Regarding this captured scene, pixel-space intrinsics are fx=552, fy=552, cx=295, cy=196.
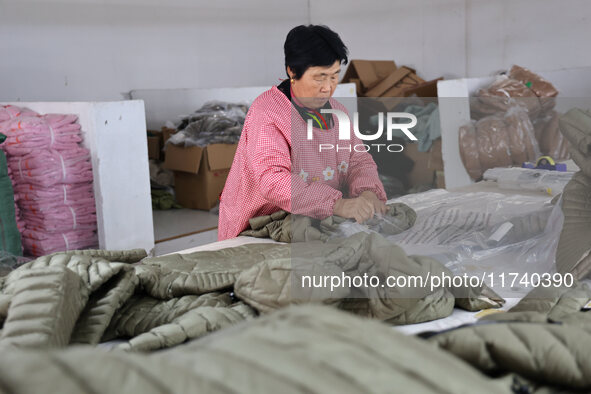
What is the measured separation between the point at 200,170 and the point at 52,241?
1720 mm

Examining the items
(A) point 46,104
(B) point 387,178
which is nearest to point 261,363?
(B) point 387,178

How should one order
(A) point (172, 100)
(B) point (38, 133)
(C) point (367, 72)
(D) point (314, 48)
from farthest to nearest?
(C) point (367, 72) → (A) point (172, 100) → (B) point (38, 133) → (D) point (314, 48)

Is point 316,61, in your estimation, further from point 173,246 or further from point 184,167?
point 184,167

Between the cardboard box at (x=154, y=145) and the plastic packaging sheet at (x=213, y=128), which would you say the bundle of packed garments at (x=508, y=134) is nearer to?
the plastic packaging sheet at (x=213, y=128)

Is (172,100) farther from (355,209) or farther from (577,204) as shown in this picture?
(577,204)

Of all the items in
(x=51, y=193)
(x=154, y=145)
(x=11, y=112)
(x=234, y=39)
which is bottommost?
(x=51, y=193)

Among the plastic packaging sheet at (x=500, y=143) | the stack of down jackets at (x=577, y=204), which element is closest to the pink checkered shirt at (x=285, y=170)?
the plastic packaging sheet at (x=500, y=143)

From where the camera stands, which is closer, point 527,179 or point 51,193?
point 527,179

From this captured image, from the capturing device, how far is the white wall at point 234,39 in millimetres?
4242

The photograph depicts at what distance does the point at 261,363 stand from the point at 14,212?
8.80 ft

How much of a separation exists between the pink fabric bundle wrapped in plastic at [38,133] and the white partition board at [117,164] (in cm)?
9

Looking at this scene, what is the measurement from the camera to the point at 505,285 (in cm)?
129

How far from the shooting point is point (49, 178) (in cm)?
288

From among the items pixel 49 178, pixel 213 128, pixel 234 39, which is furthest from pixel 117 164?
pixel 234 39
